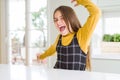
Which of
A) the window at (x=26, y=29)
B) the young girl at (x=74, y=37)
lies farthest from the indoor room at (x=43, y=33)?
the young girl at (x=74, y=37)

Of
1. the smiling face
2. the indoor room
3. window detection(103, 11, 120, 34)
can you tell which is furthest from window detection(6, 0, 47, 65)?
the smiling face

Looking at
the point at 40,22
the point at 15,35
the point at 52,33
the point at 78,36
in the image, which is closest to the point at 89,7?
the point at 78,36

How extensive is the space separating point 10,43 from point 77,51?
250 cm

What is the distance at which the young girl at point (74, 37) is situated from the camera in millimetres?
1147

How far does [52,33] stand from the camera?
2.90 metres

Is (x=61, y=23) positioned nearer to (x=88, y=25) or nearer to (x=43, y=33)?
(x=88, y=25)

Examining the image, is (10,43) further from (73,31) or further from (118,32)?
(73,31)

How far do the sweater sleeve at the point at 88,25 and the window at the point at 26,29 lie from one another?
191cm

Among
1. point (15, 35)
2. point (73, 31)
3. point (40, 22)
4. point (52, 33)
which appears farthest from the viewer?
point (15, 35)

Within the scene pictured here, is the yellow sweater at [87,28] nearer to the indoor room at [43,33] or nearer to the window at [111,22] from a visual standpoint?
the indoor room at [43,33]

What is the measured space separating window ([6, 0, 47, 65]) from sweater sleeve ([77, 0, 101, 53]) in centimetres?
191

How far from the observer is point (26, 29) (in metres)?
3.23

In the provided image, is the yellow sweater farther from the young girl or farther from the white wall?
the white wall

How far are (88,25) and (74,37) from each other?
0.13 metres
